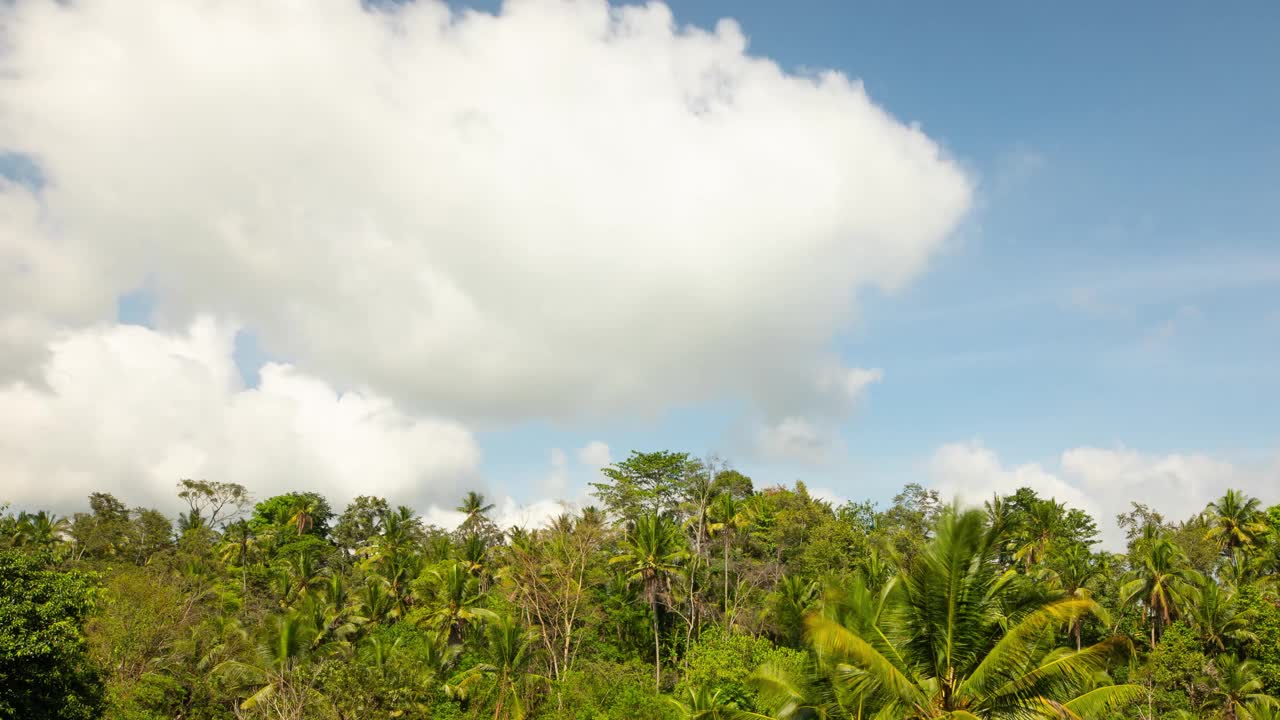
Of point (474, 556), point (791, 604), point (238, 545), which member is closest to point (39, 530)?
point (238, 545)

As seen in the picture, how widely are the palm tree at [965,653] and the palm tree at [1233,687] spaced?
32.7m

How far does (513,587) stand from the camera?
4522 cm

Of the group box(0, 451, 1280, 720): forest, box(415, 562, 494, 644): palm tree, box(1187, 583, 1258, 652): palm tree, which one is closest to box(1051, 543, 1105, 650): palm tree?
box(0, 451, 1280, 720): forest

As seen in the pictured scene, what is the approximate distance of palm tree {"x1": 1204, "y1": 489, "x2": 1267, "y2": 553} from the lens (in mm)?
56750

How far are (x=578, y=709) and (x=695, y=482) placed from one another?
86.2 feet

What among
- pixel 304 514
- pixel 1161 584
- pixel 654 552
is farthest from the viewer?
pixel 304 514

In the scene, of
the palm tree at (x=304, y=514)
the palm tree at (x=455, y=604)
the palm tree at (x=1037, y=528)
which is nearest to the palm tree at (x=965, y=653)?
the palm tree at (x=455, y=604)

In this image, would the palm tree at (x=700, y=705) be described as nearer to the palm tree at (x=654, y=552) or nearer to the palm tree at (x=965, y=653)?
the palm tree at (x=654, y=552)

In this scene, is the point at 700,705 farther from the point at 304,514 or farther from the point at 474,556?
the point at 304,514

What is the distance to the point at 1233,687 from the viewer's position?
38031 millimetres

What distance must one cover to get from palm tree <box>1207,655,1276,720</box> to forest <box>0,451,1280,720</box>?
0.44 ft

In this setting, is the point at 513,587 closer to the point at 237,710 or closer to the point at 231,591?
the point at 237,710

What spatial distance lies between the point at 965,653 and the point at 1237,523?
59.1 metres

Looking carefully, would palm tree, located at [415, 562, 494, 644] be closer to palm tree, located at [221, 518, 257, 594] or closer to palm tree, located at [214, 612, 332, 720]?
palm tree, located at [214, 612, 332, 720]
